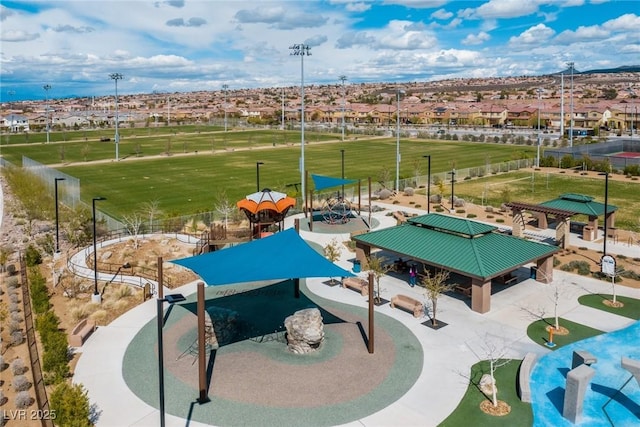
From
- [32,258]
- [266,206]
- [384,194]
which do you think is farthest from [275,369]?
[384,194]

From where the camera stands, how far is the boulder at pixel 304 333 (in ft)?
68.2

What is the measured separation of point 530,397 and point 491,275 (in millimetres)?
7505

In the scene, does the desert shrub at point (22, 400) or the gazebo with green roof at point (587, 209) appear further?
the gazebo with green roof at point (587, 209)

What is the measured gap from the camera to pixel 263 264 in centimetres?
2227

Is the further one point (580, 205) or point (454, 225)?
point (580, 205)

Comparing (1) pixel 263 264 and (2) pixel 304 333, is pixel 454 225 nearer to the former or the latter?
(1) pixel 263 264

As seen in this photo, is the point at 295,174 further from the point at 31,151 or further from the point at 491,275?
the point at 31,151

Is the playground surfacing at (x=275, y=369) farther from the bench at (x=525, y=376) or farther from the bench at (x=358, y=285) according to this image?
the bench at (x=525, y=376)

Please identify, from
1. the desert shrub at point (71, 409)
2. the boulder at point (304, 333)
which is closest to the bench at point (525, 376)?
the boulder at point (304, 333)

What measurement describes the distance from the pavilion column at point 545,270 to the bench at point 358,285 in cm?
957

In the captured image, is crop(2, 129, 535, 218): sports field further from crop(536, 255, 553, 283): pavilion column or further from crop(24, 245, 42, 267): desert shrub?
crop(536, 255, 553, 283): pavilion column

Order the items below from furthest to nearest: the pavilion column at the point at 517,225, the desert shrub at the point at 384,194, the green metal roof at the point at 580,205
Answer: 1. the desert shrub at the point at 384,194
2. the pavilion column at the point at 517,225
3. the green metal roof at the point at 580,205

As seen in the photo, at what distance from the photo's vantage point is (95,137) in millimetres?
133500

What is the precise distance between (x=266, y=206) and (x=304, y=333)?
16.6 metres
